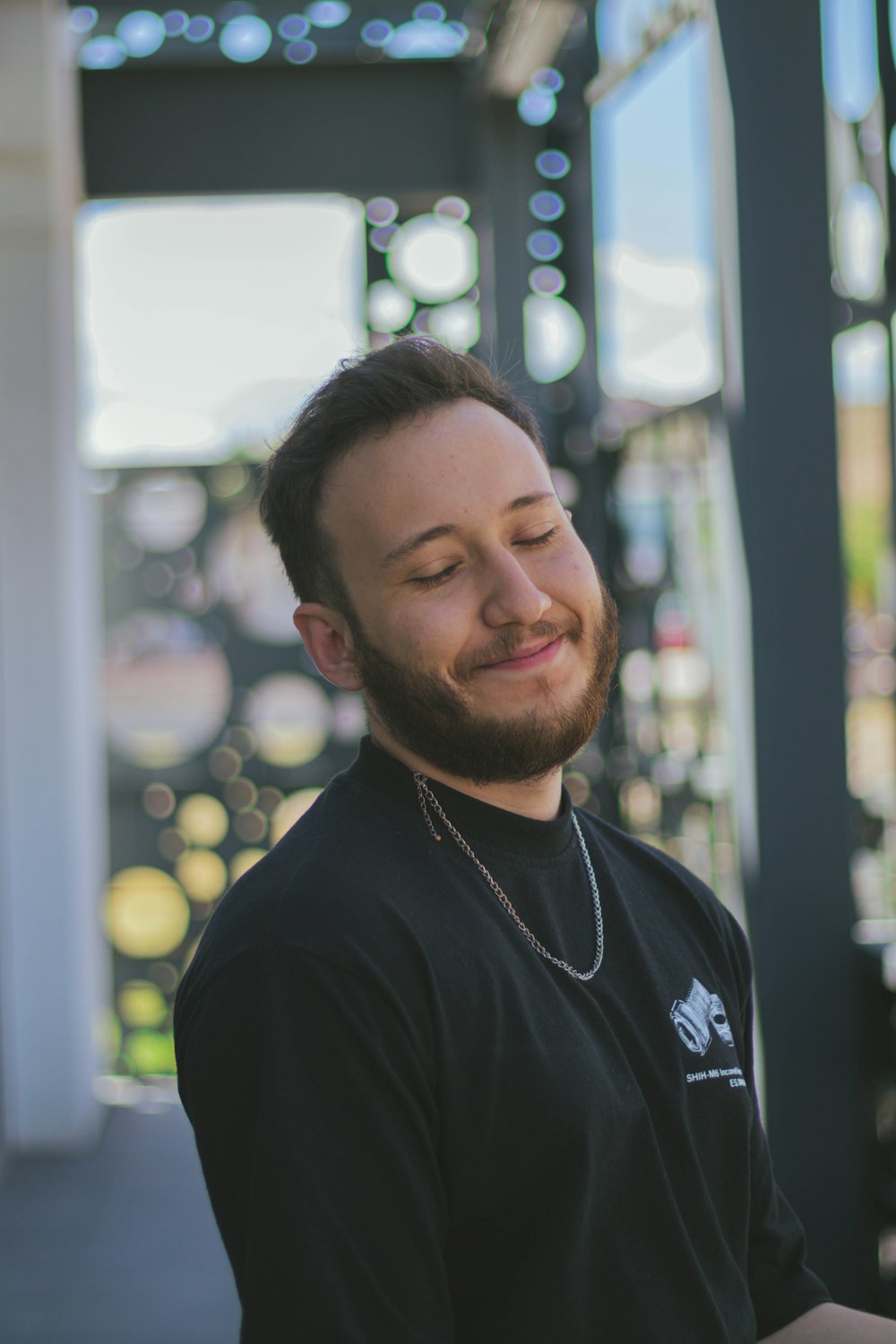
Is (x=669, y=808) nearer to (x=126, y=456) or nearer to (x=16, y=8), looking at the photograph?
(x=126, y=456)

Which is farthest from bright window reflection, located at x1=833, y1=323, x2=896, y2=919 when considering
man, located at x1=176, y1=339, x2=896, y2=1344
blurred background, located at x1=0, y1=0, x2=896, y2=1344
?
man, located at x1=176, y1=339, x2=896, y2=1344

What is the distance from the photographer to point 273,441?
267cm

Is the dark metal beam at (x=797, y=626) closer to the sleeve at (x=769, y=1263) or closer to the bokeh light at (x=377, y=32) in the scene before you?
the sleeve at (x=769, y=1263)

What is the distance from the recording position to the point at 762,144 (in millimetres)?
2279

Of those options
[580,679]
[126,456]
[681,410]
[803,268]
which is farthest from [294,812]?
[580,679]

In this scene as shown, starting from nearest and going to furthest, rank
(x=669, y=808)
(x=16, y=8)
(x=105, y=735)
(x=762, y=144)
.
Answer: (x=762, y=144) → (x=669, y=808) → (x=16, y=8) → (x=105, y=735)

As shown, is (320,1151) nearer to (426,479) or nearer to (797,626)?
(426,479)

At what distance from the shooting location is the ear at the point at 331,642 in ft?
3.86

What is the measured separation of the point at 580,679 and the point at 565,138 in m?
3.38

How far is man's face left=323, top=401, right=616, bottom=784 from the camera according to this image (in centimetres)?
111

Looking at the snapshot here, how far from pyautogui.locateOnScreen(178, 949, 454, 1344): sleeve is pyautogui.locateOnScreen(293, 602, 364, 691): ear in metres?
0.32

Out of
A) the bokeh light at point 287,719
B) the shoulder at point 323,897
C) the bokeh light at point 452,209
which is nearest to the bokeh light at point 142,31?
the bokeh light at point 452,209

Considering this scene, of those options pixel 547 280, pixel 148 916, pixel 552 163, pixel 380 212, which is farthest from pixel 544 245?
pixel 148 916

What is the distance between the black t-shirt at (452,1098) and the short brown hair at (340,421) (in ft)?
0.63
